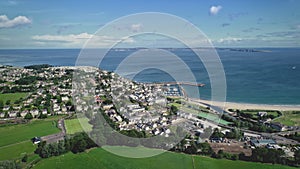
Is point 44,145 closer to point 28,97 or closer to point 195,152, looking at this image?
point 195,152

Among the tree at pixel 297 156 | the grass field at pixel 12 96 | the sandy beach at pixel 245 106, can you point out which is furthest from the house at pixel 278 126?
the grass field at pixel 12 96

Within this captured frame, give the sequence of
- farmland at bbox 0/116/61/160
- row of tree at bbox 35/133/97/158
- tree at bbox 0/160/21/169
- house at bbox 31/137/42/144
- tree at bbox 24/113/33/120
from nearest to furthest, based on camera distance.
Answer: tree at bbox 0/160/21/169, row of tree at bbox 35/133/97/158, farmland at bbox 0/116/61/160, house at bbox 31/137/42/144, tree at bbox 24/113/33/120

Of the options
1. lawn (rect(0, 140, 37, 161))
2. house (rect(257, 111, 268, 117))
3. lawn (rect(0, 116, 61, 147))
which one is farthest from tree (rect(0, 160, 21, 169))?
house (rect(257, 111, 268, 117))

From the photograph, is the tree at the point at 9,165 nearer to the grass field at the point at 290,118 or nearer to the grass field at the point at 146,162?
the grass field at the point at 146,162

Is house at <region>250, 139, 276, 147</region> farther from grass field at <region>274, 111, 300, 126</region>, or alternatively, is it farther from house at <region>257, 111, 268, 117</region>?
house at <region>257, 111, 268, 117</region>

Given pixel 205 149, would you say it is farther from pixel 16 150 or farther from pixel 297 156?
pixel 16 150

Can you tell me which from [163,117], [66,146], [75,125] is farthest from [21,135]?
[163,117]
